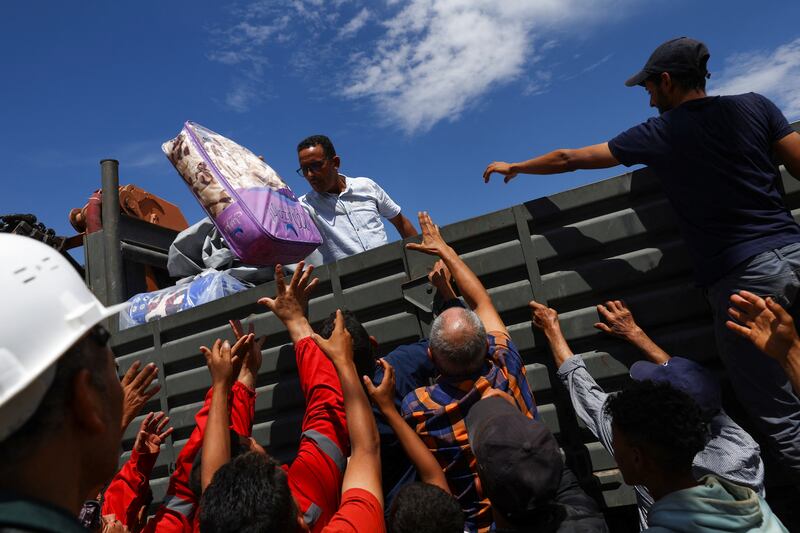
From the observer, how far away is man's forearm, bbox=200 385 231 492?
83.4 inches

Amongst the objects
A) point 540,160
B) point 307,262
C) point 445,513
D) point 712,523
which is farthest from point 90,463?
point 307,262

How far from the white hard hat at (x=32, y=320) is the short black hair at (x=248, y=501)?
707mm

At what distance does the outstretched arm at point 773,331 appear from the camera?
5.99ft

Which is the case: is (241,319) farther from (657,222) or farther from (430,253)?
(657,222)

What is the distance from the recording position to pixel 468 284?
277cm

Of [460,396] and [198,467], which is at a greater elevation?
[460,396]

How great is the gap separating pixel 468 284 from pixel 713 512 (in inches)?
55.4

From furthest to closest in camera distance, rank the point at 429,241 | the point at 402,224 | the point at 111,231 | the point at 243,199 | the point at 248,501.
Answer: the point at 111,231
the point at 402,224
the point at 243,199
the point at 429,241
the point at 248,501

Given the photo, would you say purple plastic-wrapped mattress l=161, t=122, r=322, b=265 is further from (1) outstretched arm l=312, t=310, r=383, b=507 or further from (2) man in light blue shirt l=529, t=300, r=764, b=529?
(2) man in light blue shirt l=529, t=300, r=764, b=529

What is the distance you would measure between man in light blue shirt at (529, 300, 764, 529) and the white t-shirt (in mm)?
1581

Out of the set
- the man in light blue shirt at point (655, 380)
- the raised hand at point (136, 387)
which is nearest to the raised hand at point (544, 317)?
the man in light blue shirt at point (655, 380)

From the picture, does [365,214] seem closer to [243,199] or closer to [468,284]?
[243,199]

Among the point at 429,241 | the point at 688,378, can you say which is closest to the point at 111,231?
the point at 429,241

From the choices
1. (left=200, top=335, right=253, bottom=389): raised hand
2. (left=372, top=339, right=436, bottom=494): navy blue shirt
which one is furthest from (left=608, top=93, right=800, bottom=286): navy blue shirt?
(left=200, top=335, right=253, bottom=389): raised hand
